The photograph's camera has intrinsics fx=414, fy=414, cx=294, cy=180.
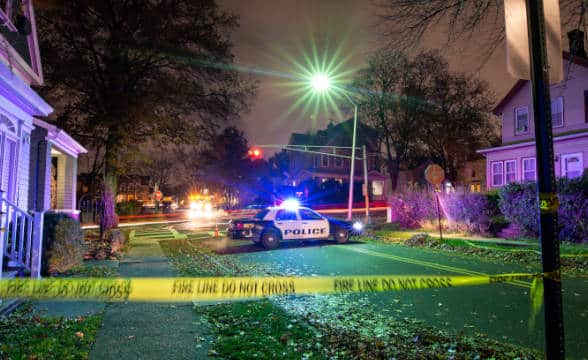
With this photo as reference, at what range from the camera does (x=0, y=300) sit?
5.70m

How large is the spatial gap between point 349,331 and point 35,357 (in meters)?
3.61

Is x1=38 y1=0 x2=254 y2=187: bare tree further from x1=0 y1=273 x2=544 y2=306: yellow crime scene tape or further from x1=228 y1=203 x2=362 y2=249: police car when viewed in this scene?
x1=0 y1=273 x2=544 y2=306: yellow crime scene tape

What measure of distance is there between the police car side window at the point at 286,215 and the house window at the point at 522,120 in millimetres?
17344

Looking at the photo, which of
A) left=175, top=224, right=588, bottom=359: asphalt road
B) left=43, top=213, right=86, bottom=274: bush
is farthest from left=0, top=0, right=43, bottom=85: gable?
left=175, top=224, right=588, bottom=359: asphalt road

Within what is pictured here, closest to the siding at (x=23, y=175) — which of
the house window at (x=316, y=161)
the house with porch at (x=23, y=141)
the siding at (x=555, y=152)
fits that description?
the house with porch at (x=23, y=141)

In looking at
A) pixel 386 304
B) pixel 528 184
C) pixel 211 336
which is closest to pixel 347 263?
pixel 386 304

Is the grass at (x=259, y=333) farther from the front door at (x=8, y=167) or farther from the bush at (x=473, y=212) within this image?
the bush at (x=473, y=212)

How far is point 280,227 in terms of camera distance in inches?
617

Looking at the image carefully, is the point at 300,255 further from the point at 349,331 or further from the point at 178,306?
the point at 349,331

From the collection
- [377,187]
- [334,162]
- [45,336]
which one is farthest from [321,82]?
[377,187]

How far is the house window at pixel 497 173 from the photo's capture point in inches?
1057

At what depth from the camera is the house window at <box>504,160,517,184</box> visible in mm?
25805

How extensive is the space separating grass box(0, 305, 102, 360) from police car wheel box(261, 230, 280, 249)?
9603mm

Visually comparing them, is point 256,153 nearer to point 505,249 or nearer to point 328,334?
point 505,249
